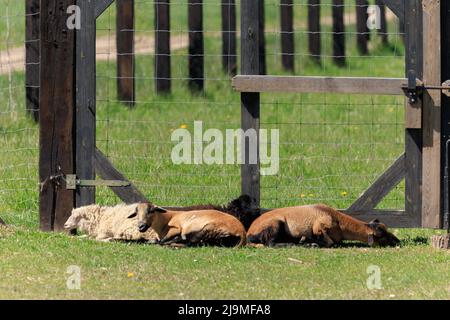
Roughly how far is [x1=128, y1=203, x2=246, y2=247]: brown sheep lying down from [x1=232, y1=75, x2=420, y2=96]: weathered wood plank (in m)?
1.21

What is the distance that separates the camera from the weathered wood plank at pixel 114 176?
1077 cm

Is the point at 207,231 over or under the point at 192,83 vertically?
under

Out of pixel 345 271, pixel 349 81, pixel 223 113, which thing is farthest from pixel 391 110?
pixel 345 271

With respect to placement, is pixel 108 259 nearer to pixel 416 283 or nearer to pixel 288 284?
pixel 288 284

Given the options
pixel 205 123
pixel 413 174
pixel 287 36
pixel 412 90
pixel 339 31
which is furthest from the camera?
pixel 287 36

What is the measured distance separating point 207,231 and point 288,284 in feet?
5.38

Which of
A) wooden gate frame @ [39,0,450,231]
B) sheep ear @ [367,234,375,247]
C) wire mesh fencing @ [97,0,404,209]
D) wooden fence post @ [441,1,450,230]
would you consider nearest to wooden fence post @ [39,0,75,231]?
wooden gate frame @ [39,0,450,231]

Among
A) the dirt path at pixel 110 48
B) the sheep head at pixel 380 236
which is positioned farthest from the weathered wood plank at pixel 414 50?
the dirt path at pixel 110 48

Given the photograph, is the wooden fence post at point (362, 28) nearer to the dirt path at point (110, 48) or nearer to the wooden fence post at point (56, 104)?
the dirt path at point (110, 48)

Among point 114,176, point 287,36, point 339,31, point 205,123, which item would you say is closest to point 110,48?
point 287,36

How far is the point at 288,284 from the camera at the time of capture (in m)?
8.56

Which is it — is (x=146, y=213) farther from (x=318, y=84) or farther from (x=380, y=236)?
(x=380, y=236)

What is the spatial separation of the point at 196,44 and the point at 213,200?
7199 mm

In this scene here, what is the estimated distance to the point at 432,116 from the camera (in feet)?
34.2
